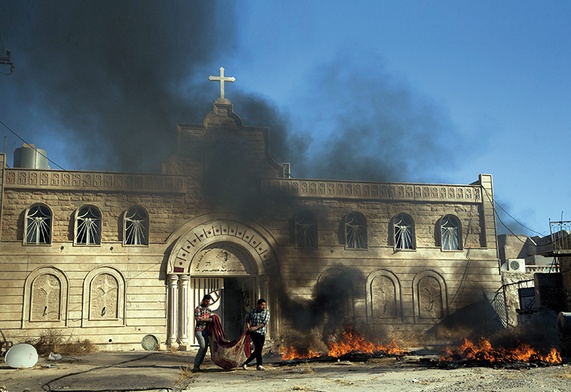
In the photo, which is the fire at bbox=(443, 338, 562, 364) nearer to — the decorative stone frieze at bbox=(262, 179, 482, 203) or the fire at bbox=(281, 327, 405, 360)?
the fire at bbox=(281, 327, 405, 360)

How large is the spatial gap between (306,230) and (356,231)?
2.11m

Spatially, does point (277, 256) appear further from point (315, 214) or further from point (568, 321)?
point (568, 321)

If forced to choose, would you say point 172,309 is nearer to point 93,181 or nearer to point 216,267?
point 216,267

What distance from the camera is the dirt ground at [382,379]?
37.2ft

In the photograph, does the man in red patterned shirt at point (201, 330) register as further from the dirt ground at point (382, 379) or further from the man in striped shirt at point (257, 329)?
the man in striped shirt at point (257, 329)

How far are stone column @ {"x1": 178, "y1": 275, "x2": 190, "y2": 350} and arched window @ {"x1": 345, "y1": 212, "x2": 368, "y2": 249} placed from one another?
6.65 meters

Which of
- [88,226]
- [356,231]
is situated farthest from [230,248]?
[88,226]

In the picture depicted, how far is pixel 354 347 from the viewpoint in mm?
21219

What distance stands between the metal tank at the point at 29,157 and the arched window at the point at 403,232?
14800mm

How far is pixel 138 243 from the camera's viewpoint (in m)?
24.2

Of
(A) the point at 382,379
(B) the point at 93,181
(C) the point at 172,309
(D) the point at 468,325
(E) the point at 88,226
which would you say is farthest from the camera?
(D) the point at 468,325

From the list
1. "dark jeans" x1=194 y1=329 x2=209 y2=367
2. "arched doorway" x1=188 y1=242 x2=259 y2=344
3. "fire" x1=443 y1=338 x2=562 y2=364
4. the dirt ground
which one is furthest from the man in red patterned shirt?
"arched doorway" x1=188 y1=242 x2=259 y2=344

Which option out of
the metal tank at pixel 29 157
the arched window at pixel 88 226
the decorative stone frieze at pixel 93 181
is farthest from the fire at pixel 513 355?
the metal tank at pixel 29 157

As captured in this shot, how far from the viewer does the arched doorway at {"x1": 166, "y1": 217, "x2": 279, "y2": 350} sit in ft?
78.3
